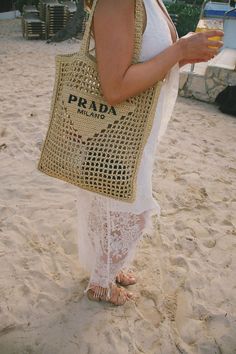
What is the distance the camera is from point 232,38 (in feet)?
25.5

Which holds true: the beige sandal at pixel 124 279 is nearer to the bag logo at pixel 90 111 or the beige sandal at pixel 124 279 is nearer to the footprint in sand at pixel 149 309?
the footprint in sand at pixel 149 309

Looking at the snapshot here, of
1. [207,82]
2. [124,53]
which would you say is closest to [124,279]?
[124,53]

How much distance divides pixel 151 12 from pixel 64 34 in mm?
8946

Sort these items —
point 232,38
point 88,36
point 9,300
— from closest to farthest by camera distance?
point 88,36 → point 9,300 → point 232,38

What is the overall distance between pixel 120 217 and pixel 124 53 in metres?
0.75

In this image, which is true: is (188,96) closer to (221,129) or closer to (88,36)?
(221,129)

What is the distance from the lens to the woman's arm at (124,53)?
1.07 meters

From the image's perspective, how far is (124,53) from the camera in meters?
1.10

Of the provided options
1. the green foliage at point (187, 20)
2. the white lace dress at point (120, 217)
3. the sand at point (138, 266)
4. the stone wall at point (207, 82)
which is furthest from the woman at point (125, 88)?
the green foliage at point (187, 20)

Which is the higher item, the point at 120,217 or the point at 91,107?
the point at 91,107

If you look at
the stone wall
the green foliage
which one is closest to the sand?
the stone wall

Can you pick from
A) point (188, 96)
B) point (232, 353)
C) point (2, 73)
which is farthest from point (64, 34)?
point (232, 353)

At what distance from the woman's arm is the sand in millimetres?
1256

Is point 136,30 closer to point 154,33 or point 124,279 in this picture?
point 154,33
